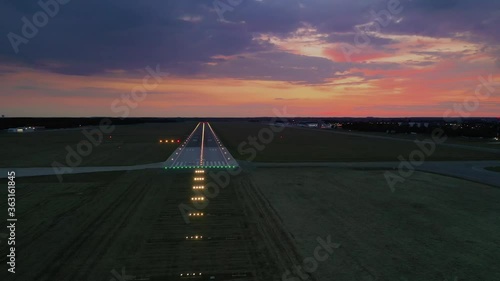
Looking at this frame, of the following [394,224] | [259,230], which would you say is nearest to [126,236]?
[259,230]

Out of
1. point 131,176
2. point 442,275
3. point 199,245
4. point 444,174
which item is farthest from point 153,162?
point 442,275

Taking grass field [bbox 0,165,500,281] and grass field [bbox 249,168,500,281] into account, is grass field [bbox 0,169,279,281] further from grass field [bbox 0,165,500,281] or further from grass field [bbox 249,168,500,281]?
grass field [bbox 249,168,500,281]

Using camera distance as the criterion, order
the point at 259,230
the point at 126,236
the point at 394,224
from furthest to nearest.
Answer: the point at 394,224 → the point at 259,230 → the point at 126,236

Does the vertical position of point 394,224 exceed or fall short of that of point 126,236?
it exceeds it

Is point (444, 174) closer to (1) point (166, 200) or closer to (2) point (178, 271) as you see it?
(1) point (166, 200)

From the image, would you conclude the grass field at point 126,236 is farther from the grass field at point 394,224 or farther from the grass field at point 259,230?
the grass field at point 394,224

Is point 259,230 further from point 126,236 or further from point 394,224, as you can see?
point 394,224

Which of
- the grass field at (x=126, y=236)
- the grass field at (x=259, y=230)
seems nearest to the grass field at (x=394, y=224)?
the grass field at (x=259, y=230)

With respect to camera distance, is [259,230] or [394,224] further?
[394,224]
